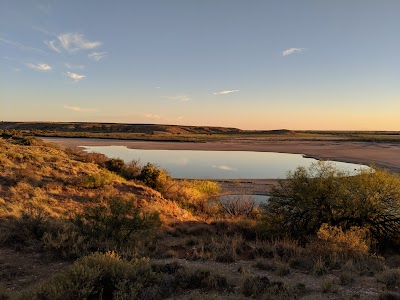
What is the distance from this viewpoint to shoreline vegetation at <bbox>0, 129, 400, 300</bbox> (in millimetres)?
6656

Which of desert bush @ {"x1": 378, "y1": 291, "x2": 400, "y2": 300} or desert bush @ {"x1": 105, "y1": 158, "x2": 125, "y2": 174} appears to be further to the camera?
desert bush @ {"x1": 105, "y1": 158, "x2": 125, "y2": 174}

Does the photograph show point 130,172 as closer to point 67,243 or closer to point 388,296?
point 67,243

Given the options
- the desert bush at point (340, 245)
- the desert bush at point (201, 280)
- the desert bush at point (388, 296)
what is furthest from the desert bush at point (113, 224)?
the desert bush at point (388, 296)

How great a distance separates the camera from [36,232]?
10.5 metres

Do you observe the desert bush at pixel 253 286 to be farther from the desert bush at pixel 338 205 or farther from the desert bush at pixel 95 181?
the desert bush at pixel 95 181

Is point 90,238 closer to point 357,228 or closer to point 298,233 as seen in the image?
point 298,233

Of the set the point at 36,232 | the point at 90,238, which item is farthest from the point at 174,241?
the point at 36,232

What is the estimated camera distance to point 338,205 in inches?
511

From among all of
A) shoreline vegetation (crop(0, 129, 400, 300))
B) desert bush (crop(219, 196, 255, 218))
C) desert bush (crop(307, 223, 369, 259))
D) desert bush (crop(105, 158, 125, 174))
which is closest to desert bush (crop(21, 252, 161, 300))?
shoreline vegetation (crop(0, 129, 400, 300))

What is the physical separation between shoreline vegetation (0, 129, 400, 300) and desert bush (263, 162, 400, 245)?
4cm

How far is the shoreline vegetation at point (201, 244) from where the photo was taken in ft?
21.8

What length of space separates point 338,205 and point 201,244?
550 cm

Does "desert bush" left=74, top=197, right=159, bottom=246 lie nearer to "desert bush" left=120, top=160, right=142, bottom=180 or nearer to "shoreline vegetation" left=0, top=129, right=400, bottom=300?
"shoreline vegetation" left=0, top=129, right=400, bottom=300

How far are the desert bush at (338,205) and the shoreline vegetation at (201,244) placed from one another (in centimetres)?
4
